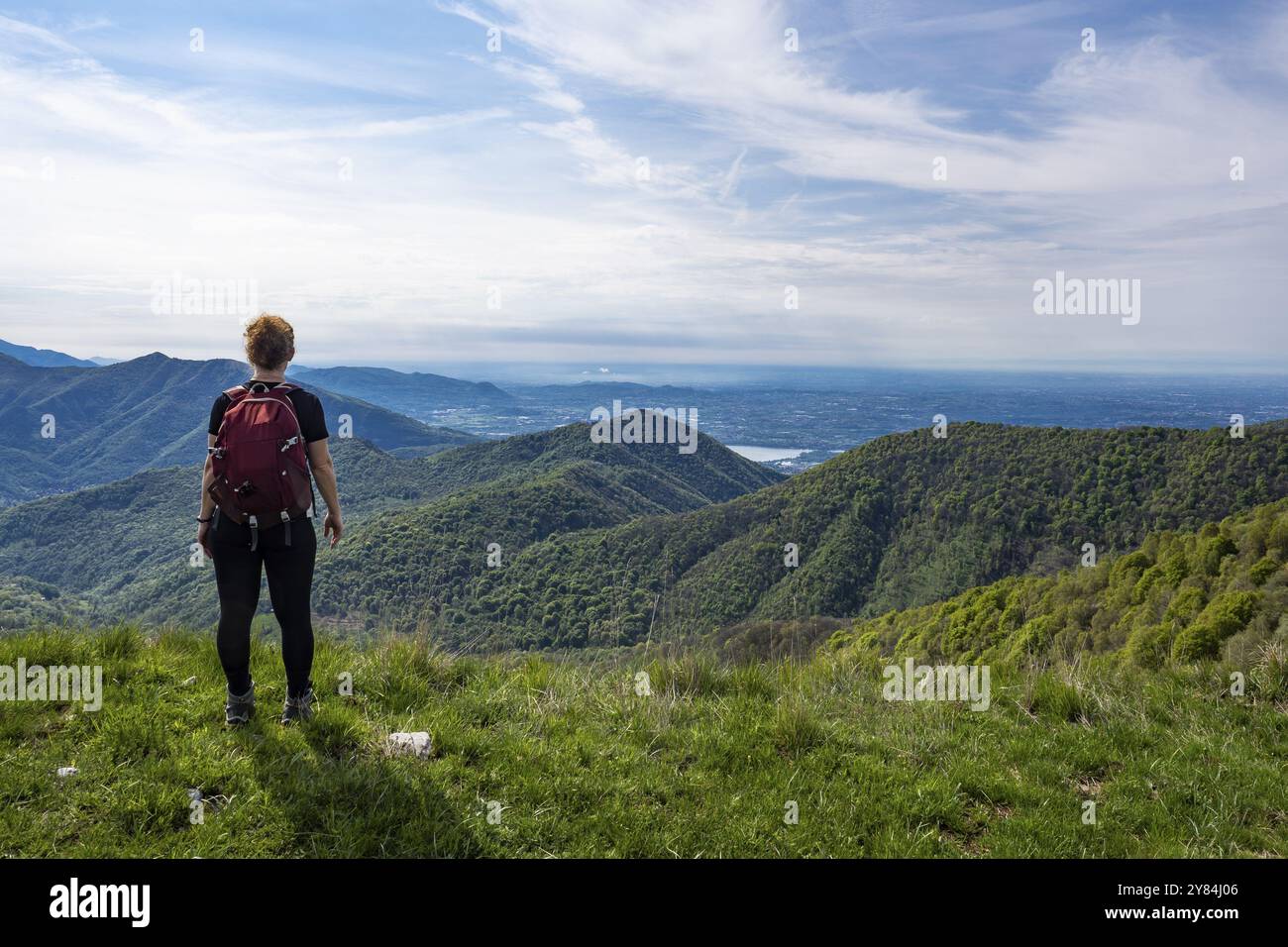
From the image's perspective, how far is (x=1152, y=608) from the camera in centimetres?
1286

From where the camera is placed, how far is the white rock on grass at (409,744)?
340 cm

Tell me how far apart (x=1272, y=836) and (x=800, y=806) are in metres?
2.15

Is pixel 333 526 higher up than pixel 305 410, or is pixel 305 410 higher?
pixel 305 410

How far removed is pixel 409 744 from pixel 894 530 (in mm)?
66539

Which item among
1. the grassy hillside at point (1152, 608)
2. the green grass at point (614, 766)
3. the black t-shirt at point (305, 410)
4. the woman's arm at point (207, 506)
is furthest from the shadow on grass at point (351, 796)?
the grassy hillside at point (1152, 608)

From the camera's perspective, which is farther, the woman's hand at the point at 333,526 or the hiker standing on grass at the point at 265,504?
the woman's hand at the point at 333,526

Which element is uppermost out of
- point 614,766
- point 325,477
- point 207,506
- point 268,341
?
point 268,341

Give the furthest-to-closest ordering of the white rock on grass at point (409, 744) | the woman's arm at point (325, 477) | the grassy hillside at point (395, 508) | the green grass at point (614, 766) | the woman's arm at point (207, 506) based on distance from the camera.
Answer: the grassy hillside at point (395, 508)
the woman's arm at point (325, 477)
the white rock on grass at point (409, 744)
the woman's arm at point (207, 506)
the green grass at point (614, 766)

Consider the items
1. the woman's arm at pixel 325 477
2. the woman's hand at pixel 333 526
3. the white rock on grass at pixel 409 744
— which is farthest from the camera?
the woman's hand at pixel 333 526

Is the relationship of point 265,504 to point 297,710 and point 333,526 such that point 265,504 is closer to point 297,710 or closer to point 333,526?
point 333,526

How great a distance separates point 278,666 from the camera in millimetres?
4336

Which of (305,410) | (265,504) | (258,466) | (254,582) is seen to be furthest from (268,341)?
(254,582)

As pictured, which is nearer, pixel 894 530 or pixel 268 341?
pixel 268 341

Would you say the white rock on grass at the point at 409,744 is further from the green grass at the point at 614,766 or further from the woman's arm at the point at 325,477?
the woman's arm at the point at 325,477
